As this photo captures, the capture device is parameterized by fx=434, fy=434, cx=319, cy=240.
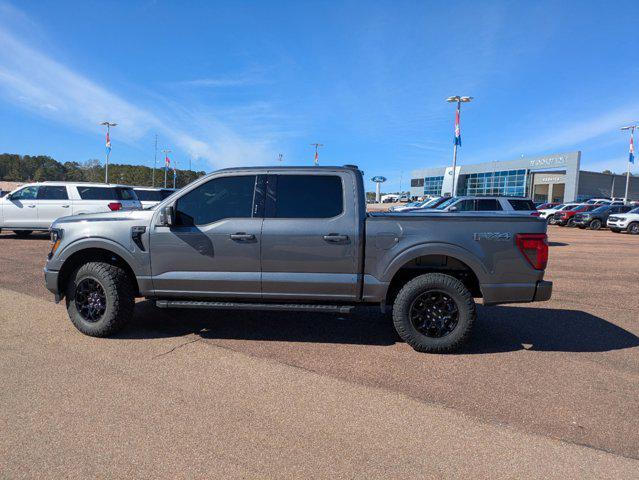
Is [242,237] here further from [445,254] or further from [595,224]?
[595,224]

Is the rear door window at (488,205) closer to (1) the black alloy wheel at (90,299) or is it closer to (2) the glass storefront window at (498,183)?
(1) the black alloy wheel at (90,299)

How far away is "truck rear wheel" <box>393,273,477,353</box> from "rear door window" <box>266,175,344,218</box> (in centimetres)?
122

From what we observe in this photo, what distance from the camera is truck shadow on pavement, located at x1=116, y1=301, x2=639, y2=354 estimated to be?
509 cm

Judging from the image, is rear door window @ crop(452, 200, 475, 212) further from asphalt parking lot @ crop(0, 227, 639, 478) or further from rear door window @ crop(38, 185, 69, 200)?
rear door window @ crop(38, 185, 69, 200)

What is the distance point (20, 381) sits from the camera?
12.5ft

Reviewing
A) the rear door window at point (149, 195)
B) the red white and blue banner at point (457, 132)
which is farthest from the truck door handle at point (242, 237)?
the red white and blue banner at point (457, 132)

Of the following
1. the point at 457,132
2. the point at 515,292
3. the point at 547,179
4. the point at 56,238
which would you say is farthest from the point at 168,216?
the point at 547,179

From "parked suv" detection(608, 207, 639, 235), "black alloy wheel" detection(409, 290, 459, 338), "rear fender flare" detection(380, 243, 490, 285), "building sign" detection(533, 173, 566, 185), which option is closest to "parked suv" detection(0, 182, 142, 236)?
"rear fender flare" detection(380, 243, 490, 285)

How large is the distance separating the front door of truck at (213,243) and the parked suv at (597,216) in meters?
29.1

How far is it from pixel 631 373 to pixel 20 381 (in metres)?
5.69

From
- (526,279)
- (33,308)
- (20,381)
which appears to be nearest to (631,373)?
(526,279)

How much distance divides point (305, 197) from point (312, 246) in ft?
1.95

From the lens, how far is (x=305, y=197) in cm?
491

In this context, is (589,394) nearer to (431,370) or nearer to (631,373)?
(631,373)
